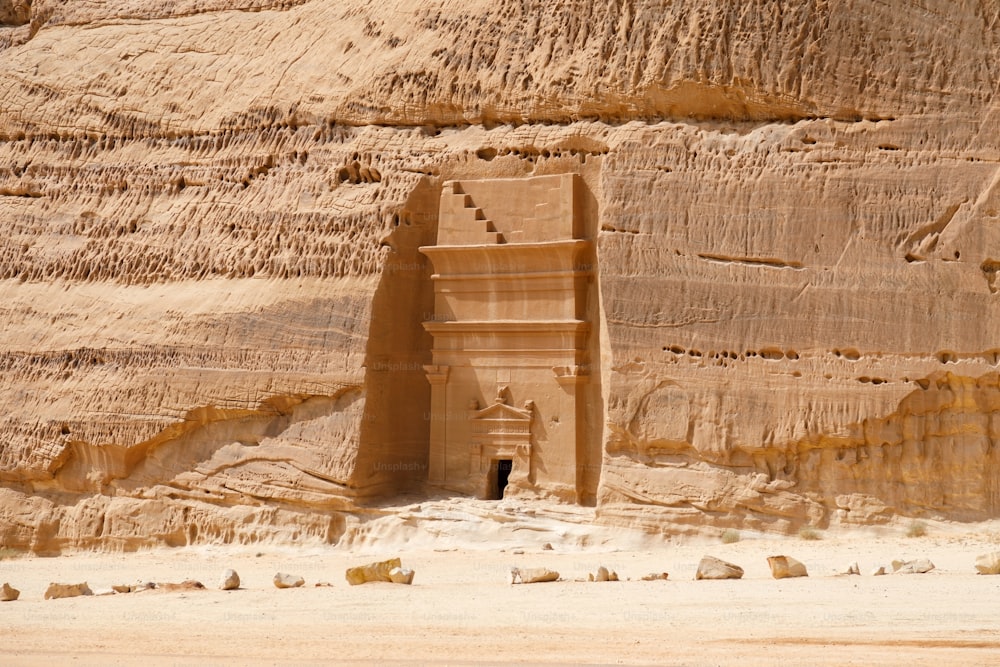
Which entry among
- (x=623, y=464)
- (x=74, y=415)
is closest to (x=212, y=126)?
(x=74, y=415)

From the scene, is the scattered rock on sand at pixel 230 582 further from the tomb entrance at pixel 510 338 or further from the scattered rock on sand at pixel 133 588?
the tomb entrance at pixel 510 338

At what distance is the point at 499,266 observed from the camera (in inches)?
590

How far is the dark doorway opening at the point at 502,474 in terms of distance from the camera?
15109 mm

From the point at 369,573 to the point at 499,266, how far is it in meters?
4.60

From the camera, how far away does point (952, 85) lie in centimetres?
1343

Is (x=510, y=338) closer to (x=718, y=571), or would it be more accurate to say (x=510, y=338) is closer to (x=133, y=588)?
(x=718, y=571)

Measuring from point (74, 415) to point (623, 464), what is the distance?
23.0ft

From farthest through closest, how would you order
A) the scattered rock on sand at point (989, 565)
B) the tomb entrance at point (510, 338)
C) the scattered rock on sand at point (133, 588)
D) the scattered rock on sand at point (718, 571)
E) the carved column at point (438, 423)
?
the carved column at point (438, 423), the tomb entrance at point (510, 338), the scattered rock on sand at point (133, 588), the scattered rock on sand at point (718, 571), the scattered rock on sand at point (989, 565)

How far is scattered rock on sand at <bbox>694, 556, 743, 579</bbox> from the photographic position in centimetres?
1097

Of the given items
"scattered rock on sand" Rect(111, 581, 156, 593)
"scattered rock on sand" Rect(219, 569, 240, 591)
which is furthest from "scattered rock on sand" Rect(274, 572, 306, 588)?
"scattered rock on sand" Rect(111, 581, 156, 593)

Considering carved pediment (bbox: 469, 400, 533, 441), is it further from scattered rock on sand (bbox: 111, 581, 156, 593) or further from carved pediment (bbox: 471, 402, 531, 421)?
scattered rock on sand (bbox: 111, 581, 156, 593)

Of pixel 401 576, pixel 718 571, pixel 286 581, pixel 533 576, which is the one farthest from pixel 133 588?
pixel 718 571

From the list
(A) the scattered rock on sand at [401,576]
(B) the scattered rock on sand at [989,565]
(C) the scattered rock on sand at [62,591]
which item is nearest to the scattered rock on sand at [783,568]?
(B) the scattered rock on sand at [989,565]

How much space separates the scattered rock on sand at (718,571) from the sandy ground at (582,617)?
0.14 metres
